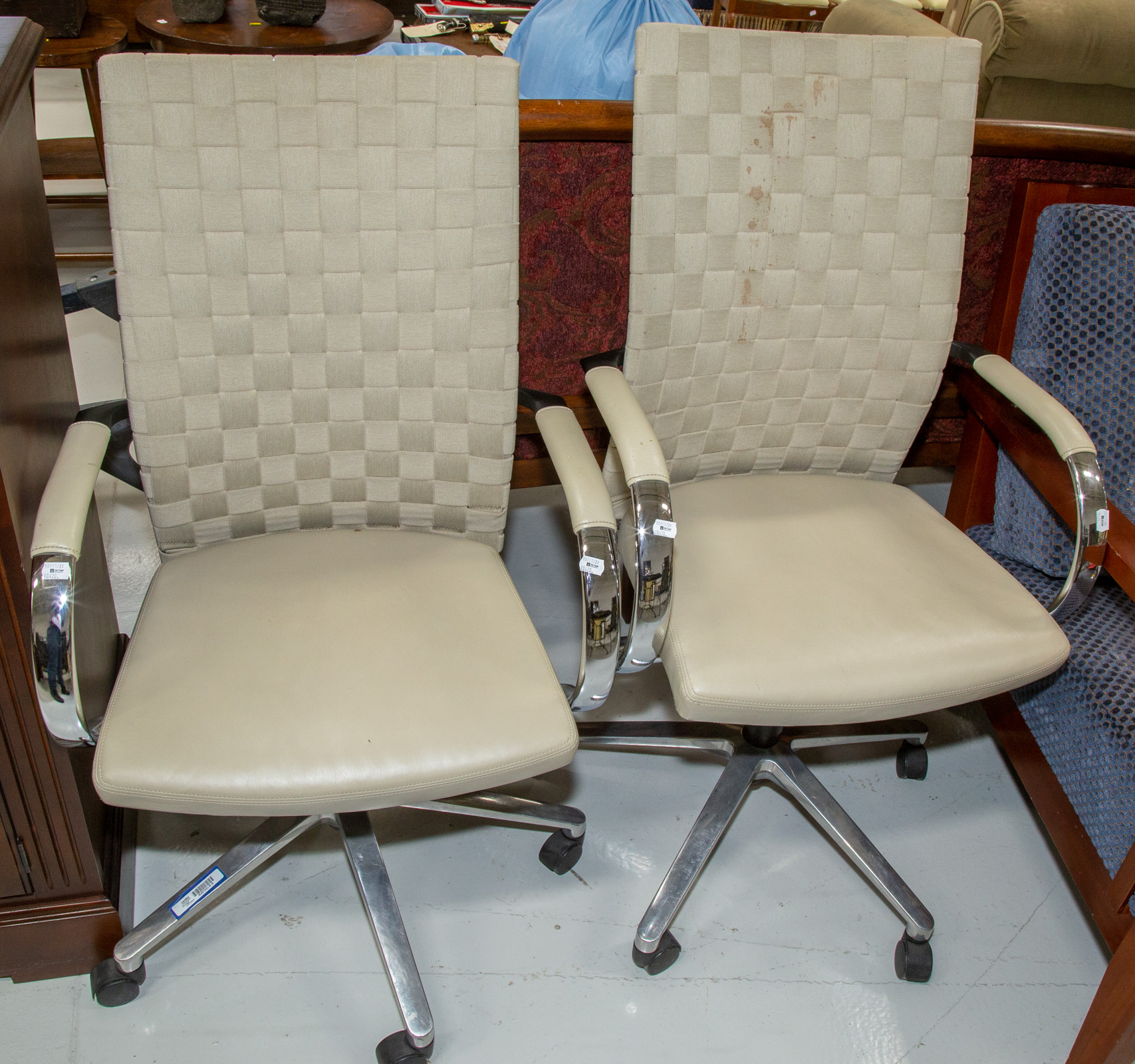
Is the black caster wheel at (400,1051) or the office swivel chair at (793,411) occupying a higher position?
the office swivel chair at (793,411)

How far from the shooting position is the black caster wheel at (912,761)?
1.62 meters

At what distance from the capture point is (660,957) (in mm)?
1317

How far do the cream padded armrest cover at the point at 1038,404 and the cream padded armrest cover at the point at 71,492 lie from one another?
1185mm

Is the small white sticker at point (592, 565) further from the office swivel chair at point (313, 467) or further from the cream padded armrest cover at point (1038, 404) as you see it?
the cream padded armrest cover at point (1038, 404)

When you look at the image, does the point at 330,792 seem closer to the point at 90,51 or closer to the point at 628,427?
the point at 628,427

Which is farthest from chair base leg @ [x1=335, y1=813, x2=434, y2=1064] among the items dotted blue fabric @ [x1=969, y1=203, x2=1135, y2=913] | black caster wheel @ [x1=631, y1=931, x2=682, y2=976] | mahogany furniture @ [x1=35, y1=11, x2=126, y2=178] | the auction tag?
the auction tag

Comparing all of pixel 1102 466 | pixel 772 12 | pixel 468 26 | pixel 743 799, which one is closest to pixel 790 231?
pixel 1102 466

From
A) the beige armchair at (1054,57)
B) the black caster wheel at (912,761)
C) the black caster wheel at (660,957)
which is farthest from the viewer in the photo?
the beige armchair at (1054,57)

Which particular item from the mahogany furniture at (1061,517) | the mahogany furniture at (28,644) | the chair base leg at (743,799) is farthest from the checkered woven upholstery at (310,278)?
the mahogany furniture at (1061,517)

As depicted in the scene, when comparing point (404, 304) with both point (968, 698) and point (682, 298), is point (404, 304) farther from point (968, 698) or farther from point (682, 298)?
point (968, 698)

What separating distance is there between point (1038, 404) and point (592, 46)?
0.97 m

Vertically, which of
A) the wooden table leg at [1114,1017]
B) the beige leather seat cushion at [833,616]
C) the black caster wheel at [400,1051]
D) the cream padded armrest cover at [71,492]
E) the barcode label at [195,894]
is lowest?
the black caster wheel at [400,1051]

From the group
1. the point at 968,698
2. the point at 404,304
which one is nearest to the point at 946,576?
the point at 968,698

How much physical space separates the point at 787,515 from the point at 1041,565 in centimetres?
42
